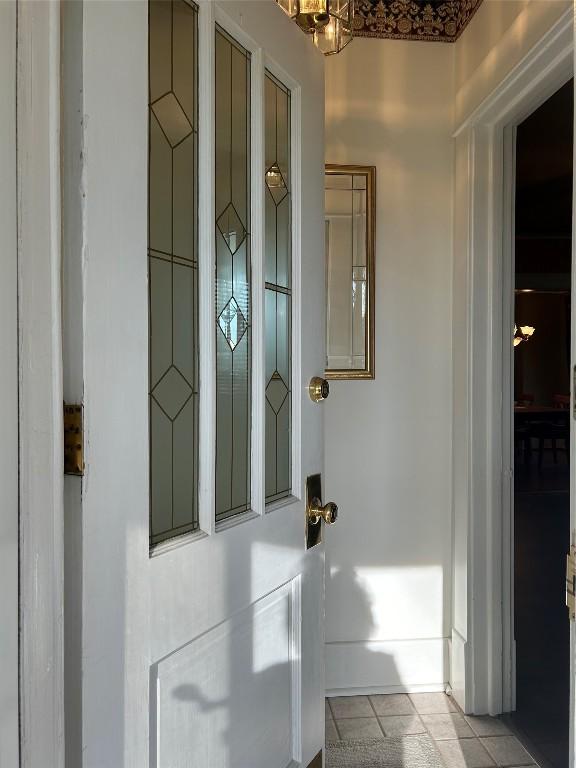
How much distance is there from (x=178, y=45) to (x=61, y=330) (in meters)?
0.60

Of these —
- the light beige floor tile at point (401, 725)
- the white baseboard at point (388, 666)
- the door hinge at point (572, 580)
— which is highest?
the door hinge at point (572, 580)

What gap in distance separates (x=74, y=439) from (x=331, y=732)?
6.92 ft

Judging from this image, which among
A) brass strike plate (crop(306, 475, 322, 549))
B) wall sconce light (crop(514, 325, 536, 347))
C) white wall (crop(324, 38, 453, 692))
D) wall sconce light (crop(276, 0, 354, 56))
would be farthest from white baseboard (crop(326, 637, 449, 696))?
wall sconce light (crop(514, 325, 536, 347))

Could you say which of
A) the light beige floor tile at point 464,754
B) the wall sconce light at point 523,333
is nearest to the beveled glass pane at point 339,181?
the light beige floor tile at point 464,754

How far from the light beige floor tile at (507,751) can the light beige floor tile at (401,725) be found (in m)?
0.25

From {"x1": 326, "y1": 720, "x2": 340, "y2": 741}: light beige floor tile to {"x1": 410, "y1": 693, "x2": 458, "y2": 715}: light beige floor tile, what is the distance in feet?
1.23

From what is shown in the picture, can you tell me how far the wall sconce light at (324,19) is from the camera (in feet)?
6.07

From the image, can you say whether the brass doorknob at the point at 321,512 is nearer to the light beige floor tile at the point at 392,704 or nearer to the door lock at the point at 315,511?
the door lock at the point at 315,511

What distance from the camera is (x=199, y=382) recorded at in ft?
4.28

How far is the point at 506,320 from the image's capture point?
9.13 ft

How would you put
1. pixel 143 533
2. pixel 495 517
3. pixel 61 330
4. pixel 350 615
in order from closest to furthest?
1. pixel 61 330
2. pixel 143 533
3. pixel 495 517
4. pixel 350 615

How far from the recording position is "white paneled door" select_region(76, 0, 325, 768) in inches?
41.0

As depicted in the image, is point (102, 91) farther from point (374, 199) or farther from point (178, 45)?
point (374, 199)

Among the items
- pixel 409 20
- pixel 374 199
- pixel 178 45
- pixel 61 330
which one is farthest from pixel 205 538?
pixel 409 20
